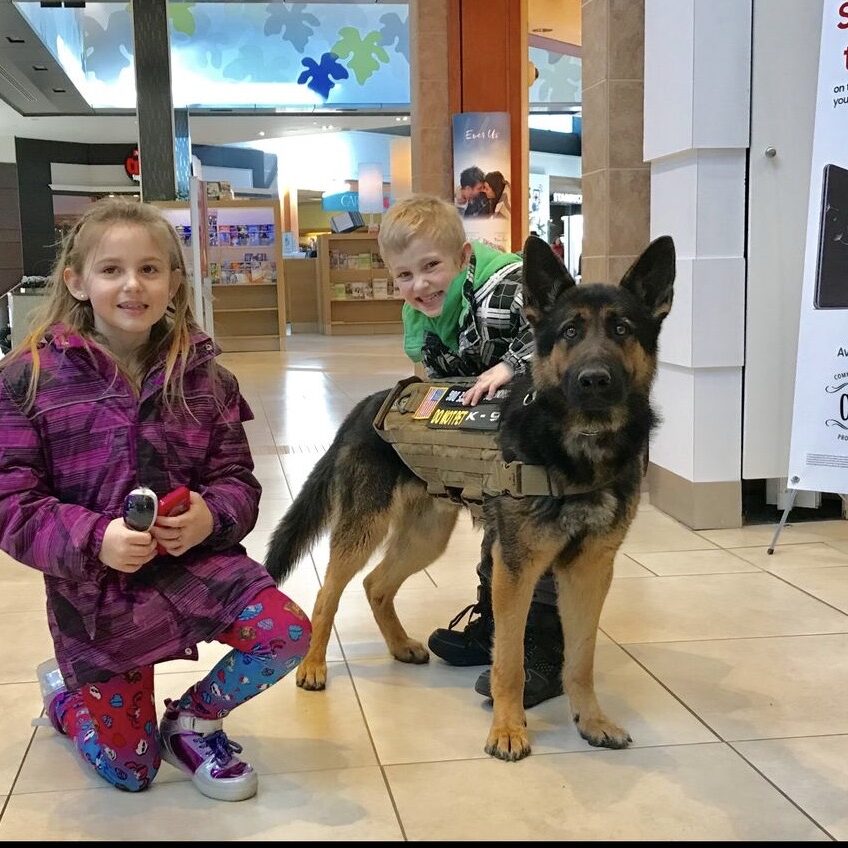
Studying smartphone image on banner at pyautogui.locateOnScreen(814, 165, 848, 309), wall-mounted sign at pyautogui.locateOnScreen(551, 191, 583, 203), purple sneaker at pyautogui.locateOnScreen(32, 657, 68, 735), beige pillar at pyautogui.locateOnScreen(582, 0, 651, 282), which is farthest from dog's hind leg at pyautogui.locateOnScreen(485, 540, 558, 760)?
wall-mounted sign at pyautogui.locateOnScreen(551, 191, 583, 203)

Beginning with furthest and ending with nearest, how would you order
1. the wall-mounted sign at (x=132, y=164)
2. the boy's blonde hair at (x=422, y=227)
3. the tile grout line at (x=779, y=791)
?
the wall-mounted sign at (x=132, y=164) < the boy's blonde hair at (x=422, y=227) < the tile grout line at (x=779, y=791)

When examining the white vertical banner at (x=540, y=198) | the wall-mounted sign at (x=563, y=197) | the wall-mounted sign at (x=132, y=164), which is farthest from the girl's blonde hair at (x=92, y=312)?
the wall-mounted sign at (x=132, y=164)

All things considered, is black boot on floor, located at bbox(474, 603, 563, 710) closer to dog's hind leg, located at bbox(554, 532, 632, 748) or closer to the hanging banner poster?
dog's hind leg, located at bbox(554, 532, 632, 748)

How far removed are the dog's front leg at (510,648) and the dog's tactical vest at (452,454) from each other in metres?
0.16

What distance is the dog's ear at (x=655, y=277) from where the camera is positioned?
7.10 ft

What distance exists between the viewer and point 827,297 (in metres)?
3.63

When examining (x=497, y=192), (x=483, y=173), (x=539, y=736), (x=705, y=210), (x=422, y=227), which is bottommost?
(x=539, y=736)

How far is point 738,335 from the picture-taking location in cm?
402

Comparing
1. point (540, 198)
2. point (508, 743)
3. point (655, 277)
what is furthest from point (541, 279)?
point (540, 198)

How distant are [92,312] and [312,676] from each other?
1.12 m

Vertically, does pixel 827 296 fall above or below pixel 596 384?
above

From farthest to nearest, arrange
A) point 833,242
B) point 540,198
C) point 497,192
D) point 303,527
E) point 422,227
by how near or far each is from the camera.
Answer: point 540,198 → point 497,192 → point 833,242 → point 303,527 → point 422,227

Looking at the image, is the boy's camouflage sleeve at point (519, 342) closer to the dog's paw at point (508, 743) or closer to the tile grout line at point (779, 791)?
the dog's paw at point (508, 743)

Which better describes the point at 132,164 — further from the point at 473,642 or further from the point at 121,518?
the point at 121,518
